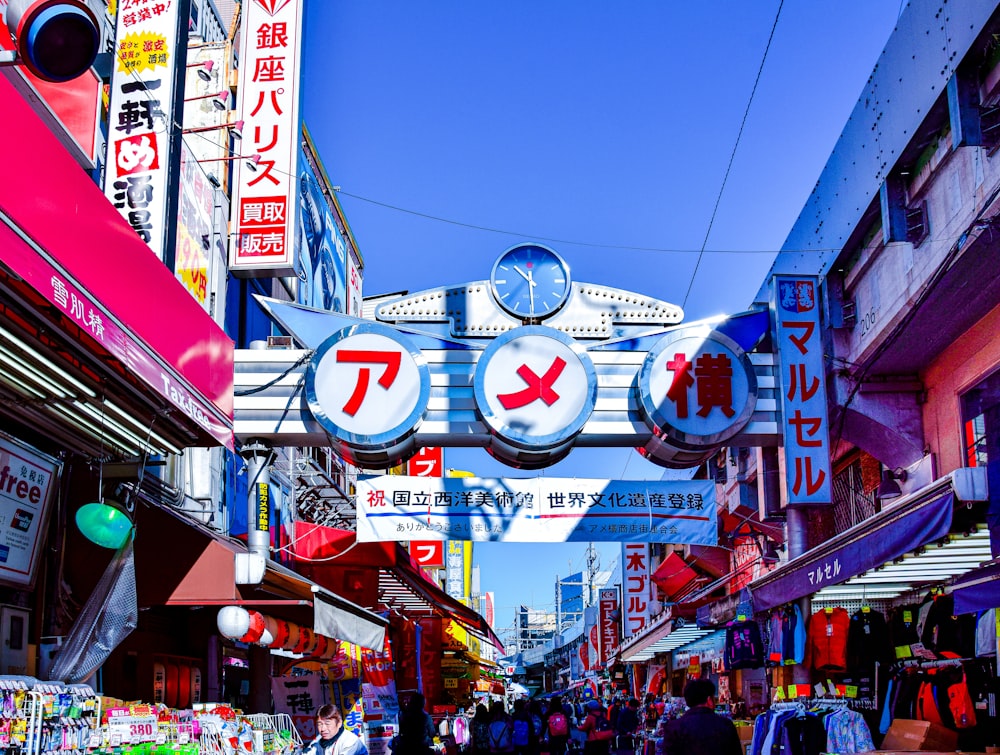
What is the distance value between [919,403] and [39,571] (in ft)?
37.5

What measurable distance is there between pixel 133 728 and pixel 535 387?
655 centimetres

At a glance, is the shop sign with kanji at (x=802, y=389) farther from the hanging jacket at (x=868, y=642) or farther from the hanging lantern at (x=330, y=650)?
the hanging lantern at (x=330, y=650)

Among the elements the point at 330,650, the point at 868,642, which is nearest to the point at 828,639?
the point at 868,642

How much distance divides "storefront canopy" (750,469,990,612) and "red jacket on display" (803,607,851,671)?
11.7 inches

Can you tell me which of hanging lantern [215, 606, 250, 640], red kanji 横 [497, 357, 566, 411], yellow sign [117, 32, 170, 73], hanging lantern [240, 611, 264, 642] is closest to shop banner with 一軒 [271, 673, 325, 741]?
hanging lantern [240, 611, 264, 642]

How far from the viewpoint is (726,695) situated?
958 inches

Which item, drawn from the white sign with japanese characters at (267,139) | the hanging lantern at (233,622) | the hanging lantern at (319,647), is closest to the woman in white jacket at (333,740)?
the hanging lantern at (233,622)

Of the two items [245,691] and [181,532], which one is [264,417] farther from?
[245,691]

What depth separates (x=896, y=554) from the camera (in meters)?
9.13

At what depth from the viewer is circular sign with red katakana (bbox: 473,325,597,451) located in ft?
43.4

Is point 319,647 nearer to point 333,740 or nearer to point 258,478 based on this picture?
point 258,478

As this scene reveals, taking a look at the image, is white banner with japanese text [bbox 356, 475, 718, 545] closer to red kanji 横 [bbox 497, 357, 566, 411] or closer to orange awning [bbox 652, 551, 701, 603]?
red kanji 横 [bbox 497, 357, 566, 411]

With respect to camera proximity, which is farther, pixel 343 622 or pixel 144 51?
pixel 343 622

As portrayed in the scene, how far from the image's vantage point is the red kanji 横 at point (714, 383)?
13484 mm
